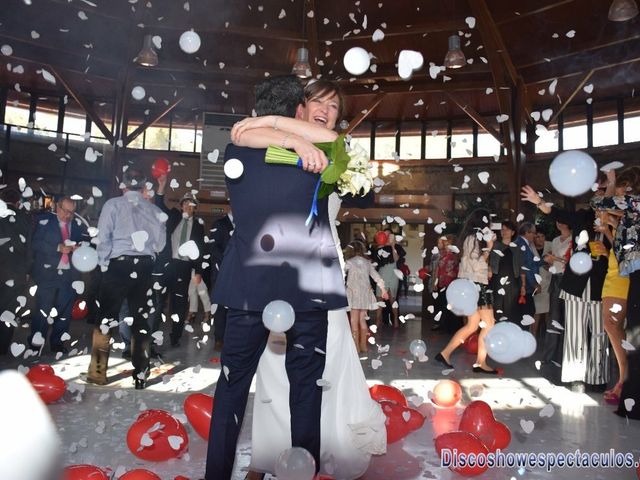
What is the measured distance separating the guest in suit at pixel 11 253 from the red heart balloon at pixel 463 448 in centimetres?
339

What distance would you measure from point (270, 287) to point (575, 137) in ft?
41.9

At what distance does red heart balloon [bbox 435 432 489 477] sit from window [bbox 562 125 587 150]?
11916 millimetres

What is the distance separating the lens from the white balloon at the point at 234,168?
161cm

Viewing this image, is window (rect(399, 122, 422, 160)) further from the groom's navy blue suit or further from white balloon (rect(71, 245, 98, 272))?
the groom's navy blue suit

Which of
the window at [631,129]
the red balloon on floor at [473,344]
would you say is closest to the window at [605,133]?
the window at [631,129]

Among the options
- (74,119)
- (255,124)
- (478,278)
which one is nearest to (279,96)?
(255,124)

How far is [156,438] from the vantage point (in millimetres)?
2100

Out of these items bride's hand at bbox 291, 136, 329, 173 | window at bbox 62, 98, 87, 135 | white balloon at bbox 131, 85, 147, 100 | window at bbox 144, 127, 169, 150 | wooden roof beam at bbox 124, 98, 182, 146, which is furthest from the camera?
window at bbox 144, 127, 169, 150

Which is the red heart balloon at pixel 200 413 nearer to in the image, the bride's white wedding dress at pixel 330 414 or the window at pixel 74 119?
the bride's white wedding dress at pixel 330 414

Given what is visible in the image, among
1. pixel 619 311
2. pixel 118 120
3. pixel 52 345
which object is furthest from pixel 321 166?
pixel 118 120

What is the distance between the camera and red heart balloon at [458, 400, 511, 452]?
89.0 inches

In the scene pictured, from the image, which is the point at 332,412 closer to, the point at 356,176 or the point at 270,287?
the point at 270,287

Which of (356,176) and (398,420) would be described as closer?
(356,176)

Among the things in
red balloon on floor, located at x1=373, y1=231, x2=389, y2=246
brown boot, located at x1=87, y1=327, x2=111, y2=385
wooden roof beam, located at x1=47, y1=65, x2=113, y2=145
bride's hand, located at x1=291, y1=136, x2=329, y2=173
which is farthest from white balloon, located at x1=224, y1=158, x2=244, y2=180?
wooden roof beam, located at x1=47, y1=65, x2=113, y2=145
